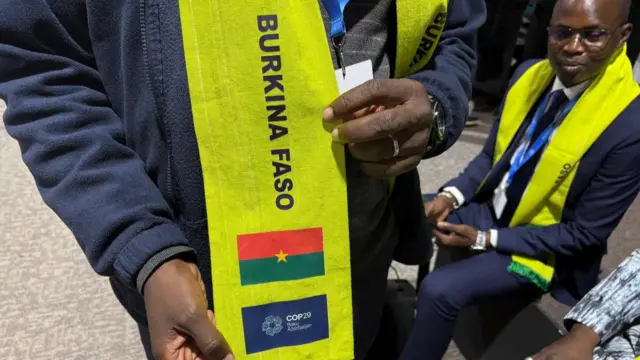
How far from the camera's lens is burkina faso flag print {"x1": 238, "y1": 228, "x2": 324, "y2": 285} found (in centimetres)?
57

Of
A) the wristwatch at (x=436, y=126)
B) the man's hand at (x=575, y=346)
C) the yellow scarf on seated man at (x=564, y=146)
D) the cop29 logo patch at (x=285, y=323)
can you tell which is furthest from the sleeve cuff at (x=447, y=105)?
the yellow scarf on seated man at (x=564, y=146)

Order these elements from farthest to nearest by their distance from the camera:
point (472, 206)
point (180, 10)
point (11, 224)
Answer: point (11, 224) < point (472, 206) < point (180, 10)

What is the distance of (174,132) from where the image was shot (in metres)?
0.54

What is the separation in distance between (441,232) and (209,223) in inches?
45.1

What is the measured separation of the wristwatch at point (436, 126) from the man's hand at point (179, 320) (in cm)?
32

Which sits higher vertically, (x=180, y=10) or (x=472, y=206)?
(x=180, y=10)

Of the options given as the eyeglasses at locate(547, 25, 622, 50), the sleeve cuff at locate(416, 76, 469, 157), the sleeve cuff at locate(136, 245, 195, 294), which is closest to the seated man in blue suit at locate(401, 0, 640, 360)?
the eyeglasses at locate(547, 25, 622, 50)

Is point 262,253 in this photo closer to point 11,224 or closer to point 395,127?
point 395,127

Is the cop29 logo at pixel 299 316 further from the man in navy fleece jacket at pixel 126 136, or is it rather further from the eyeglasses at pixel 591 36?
the eyeglasses at pixel 591 36

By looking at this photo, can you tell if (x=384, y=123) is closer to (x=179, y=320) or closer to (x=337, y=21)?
(x=337, y=21)

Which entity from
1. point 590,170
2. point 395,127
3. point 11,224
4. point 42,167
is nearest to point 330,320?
point 395,127

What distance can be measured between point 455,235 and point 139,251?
3.90 feet

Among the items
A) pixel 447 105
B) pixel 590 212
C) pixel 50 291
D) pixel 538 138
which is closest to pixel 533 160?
pixel 538 138

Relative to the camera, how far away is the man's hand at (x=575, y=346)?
1166 millimetres
